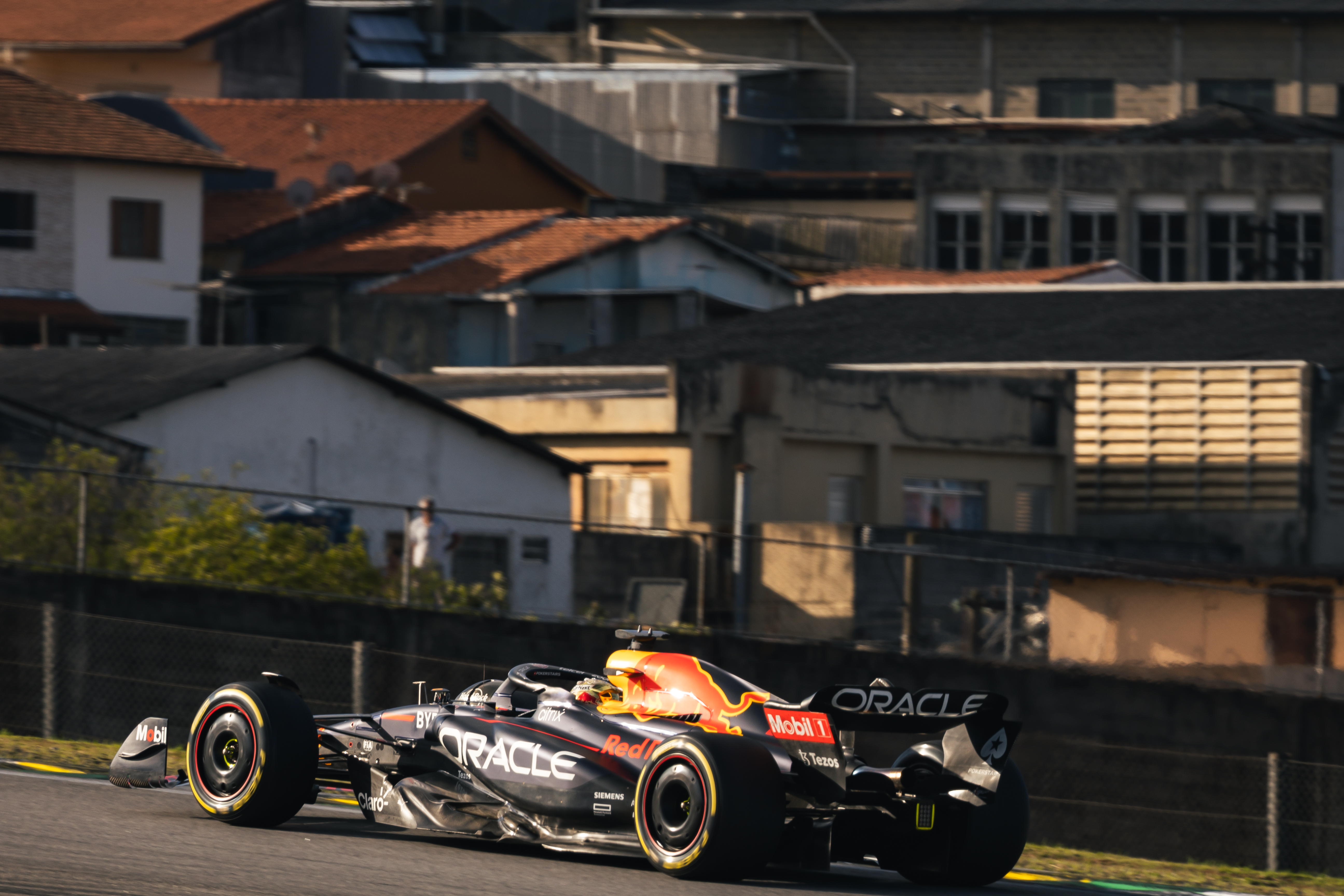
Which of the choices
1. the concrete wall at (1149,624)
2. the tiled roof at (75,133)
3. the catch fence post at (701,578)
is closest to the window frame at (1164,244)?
the tiled roof at (75,133)

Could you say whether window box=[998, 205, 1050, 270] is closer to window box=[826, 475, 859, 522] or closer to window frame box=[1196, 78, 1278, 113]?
window frame box=[1196, 78, 1278, 113]

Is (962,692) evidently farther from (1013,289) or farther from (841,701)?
(1013,289)

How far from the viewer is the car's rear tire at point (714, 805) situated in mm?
9836

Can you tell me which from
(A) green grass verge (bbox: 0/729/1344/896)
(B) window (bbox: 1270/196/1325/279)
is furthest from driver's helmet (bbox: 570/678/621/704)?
(B) window (bbox: 1270/196/1325/279)

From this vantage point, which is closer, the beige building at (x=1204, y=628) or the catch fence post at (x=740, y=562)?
the beige building at (x=1204, y=628)

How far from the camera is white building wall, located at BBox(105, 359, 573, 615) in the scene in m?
26.5

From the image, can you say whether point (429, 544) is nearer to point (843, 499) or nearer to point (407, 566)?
point (407, 566)

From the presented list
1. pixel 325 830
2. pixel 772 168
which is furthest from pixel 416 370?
pixel 325 830

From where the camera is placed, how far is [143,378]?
27.8 metres

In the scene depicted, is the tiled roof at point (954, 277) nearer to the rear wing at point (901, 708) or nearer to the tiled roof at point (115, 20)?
the tiled roof at point (115, 20)

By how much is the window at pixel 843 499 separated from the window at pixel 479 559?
1058cm

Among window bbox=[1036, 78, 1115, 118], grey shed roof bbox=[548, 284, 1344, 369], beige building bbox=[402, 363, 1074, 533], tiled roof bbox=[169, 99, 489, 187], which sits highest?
window bbox=[1036, 78, 1115, 118]

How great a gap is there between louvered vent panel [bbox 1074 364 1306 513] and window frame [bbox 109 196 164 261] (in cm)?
2277

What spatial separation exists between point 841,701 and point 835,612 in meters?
13.3
